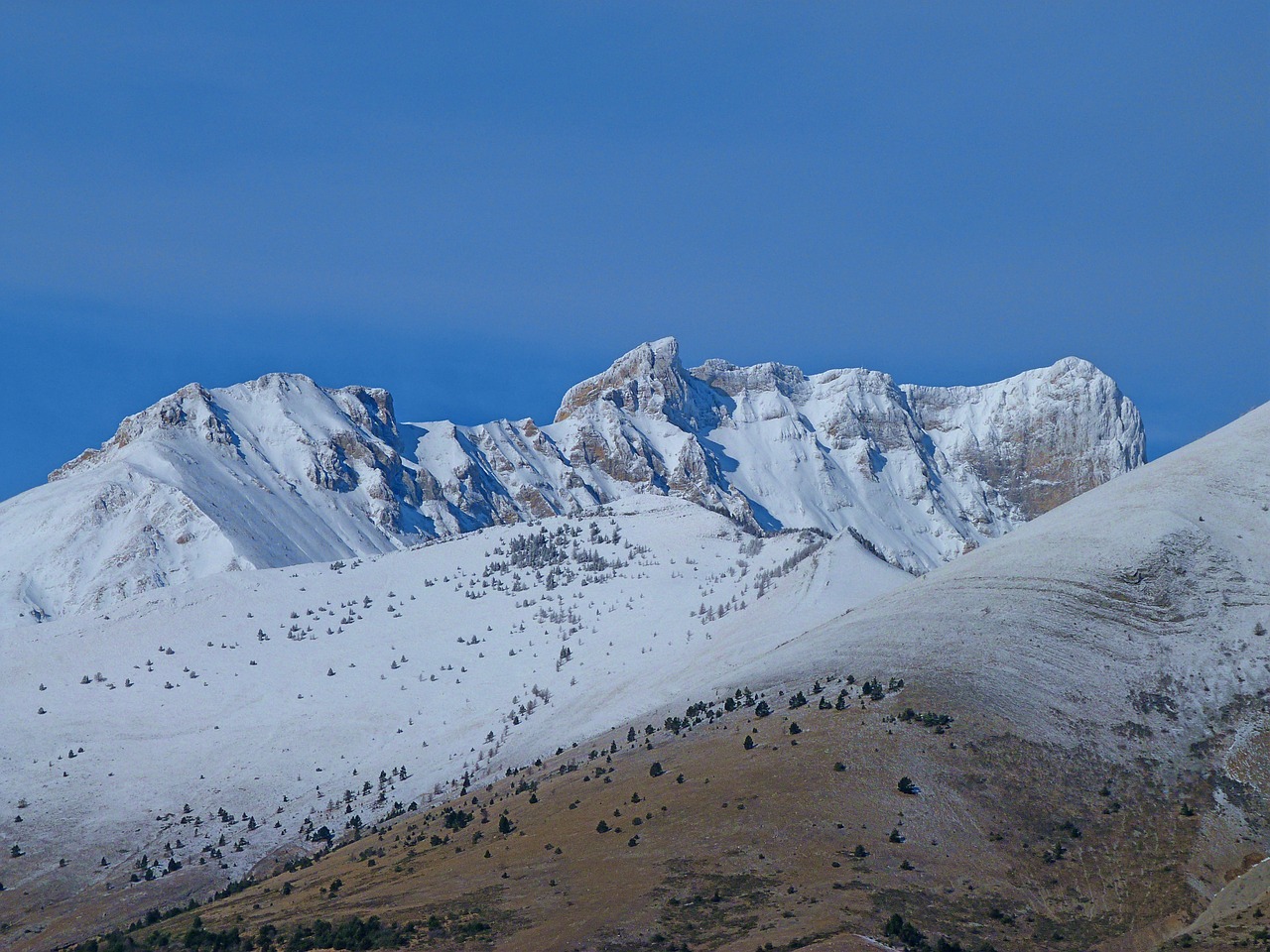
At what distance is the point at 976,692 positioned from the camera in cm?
5759

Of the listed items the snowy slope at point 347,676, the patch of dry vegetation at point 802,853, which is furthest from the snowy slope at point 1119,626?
the snowy slope at point 347,676

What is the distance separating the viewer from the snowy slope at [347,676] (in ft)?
239

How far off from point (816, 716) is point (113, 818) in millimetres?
40604

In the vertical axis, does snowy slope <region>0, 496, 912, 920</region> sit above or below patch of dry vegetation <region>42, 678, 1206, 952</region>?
above

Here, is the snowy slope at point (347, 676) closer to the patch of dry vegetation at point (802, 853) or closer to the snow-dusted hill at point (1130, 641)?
the snow-dusted hill at point (1130, 641)

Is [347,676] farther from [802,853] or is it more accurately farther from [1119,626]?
[802,853]

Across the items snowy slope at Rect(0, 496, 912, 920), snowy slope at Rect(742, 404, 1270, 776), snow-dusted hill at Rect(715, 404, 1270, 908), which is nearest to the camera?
snow-dusted hill at Rect(715, 404, 1270, 908)

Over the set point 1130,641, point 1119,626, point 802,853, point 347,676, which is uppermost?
point 347,676

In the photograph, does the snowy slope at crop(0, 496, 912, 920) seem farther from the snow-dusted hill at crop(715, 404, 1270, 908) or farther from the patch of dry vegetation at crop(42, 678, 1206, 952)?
the patch of dry vegetation at crop(42, 678, 1206, 952)

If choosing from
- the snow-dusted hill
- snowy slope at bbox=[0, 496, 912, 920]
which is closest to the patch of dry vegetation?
the snow-dusted hill

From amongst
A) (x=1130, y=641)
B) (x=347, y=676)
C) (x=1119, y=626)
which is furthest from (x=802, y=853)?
(x=347, y=676)

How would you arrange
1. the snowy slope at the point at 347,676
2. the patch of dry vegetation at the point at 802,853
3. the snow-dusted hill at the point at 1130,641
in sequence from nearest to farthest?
the patch of dry vegetation at the point at 802,853 → the snow-dusted hill at the point at 1130,641 → the snowy slope at the point at 347,676

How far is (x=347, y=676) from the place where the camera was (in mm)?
95062

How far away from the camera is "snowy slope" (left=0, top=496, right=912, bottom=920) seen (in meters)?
72.9
